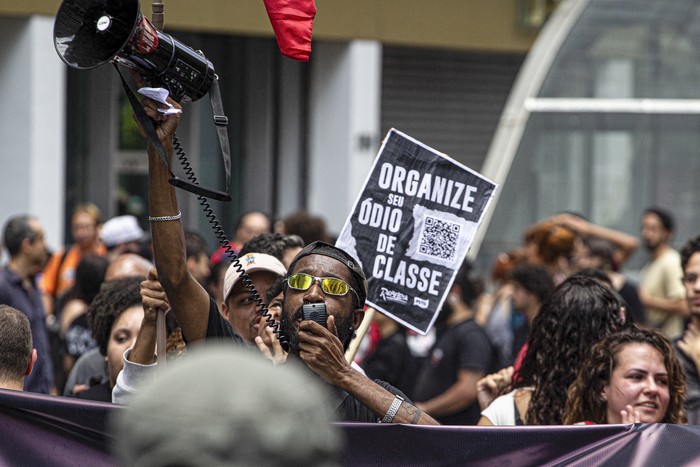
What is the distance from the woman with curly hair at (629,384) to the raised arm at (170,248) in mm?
1438

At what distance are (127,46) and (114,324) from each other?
1703 mm

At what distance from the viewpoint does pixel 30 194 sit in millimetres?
12961

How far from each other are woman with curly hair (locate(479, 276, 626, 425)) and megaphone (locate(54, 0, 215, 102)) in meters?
1.71

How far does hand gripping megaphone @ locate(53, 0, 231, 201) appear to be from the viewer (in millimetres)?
3357

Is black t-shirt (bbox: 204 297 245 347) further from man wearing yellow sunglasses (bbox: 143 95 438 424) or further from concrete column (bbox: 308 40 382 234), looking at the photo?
concrete column (bbox: 308 40 382 234)

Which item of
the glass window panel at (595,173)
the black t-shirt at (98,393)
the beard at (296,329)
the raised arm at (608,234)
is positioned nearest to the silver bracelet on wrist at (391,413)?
the beard at (296,329)

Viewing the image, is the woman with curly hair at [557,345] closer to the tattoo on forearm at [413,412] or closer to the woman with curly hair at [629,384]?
the woman with curly hair at [629,384]

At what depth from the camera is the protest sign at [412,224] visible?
4.63m

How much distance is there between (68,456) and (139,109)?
1050 millimetres

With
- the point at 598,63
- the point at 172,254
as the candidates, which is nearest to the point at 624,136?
the point at 598,63

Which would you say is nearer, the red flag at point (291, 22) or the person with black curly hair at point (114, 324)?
the red flag at point (291, 22)

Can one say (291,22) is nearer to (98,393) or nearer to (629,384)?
(98,393)

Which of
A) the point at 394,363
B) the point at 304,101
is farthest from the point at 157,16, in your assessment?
the point at 304,101

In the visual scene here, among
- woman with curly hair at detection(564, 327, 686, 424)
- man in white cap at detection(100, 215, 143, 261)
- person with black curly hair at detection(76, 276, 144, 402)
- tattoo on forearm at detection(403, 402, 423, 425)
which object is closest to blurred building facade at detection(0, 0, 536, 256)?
man in white cap at detection(100, 215, 143, 261)
